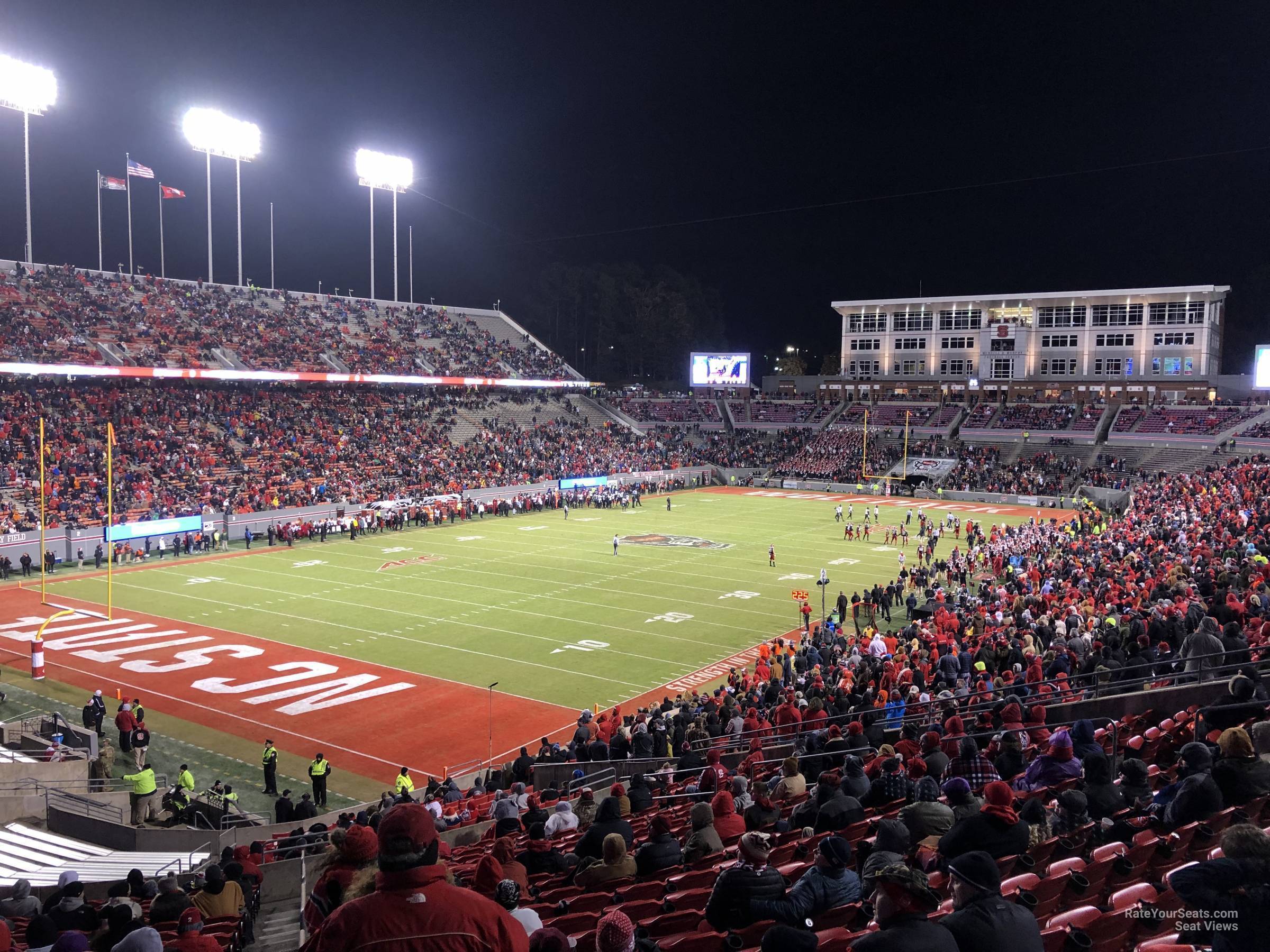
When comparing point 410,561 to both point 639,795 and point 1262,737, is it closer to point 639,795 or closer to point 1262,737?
point 639,795

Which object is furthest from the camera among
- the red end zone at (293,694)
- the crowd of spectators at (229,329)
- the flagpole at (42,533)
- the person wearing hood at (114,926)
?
the crowd of spectators at (229,329)

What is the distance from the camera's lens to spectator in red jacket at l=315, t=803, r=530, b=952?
2.87 meters

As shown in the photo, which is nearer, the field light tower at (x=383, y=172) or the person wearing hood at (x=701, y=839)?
the person wearing hood at (x=701, y=839)

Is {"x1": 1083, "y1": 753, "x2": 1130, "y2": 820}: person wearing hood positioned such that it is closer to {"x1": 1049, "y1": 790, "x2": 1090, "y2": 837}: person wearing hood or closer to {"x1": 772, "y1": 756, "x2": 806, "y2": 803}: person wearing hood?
{"x1": 1049, "y1": 790, "x2": 1090, "y2": 837}: person wearing hood

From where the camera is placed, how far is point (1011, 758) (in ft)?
27.9

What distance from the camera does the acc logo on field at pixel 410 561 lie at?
38.7m

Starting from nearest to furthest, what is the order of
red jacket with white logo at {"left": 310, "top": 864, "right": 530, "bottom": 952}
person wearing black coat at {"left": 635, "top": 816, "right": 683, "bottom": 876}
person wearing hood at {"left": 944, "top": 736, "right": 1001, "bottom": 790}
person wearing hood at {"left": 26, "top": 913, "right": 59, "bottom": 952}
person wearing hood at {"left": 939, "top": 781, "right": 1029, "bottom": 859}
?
red jacket with white logo at {"left": 310, "top": 864, "right": 530, "bottom": 952}, person wearing hood at {"left": 939, "top": 781, "right": 1029, "bottom": 859}, person wearing hood at {"left": 26, "top": 913, "right": 59, "bottom": 952}, person wearing black coat at {"left": 635, "top": 816, "right": 683, "bottom": 876}, person wearing hood at {"left": 944, "top": 736, "right": 1001, "bottom": 790}

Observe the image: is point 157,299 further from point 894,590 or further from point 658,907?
point 658,907

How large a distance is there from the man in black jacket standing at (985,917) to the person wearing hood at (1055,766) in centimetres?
427

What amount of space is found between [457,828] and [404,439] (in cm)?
5214

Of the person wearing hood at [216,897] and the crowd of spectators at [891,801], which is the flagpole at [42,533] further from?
the person wearing hood at [216,897]

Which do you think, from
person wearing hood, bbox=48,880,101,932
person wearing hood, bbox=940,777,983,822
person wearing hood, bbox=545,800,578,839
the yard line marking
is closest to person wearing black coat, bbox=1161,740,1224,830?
person wearing hood, bbox=940,777,983,822

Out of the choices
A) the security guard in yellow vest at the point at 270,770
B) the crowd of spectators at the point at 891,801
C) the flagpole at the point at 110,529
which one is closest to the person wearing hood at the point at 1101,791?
the crowd of spectators at the point at 891,801

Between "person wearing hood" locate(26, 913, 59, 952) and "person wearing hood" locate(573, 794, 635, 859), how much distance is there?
12.1ft
